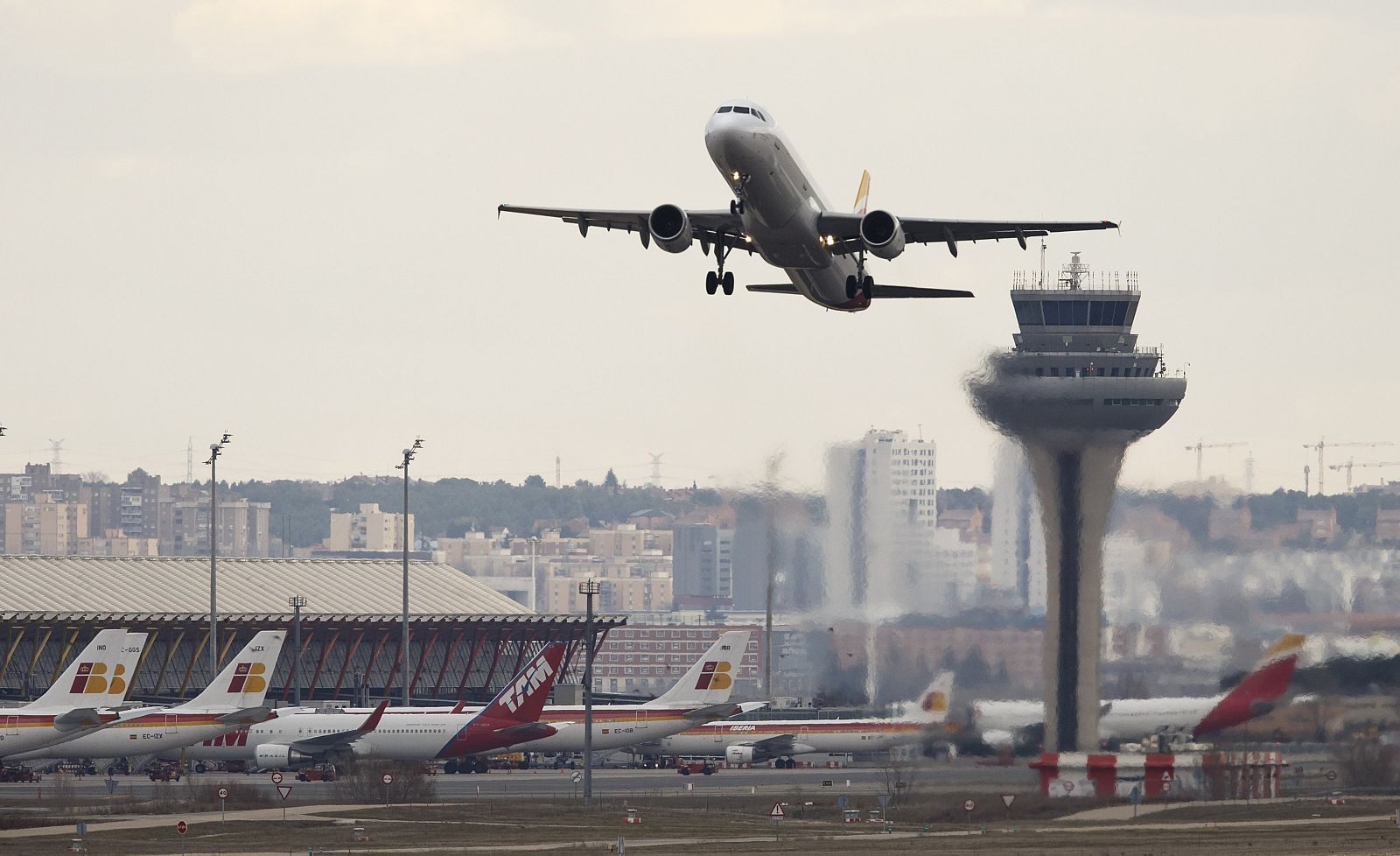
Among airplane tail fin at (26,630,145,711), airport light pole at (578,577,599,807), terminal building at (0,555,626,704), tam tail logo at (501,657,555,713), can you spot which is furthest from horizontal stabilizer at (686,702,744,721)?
terminal building at (0,555,626,704)

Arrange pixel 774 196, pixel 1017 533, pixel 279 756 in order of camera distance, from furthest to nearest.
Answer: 1. pixel 1017 533
2. pixel 279 756
3. pixel 774 196

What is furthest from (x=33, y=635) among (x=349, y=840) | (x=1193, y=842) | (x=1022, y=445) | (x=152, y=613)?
(x=1193, y=842)

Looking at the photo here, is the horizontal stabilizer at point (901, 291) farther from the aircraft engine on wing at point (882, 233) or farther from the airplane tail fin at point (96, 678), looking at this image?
the airplane tail fin at point (96, 678)

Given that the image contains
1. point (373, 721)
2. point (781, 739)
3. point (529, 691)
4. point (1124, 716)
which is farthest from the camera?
point (781, 739)

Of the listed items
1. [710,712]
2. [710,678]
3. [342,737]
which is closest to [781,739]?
[710,678]

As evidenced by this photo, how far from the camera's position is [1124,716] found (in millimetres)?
102375

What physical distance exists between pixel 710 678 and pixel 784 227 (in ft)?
162

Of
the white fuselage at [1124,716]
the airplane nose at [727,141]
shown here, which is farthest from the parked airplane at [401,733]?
the airplane nose at [727,141]

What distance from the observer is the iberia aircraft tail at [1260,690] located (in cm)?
9231

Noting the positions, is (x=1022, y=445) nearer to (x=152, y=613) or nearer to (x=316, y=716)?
(x=316, y=716)

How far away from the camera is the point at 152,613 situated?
14750 cm

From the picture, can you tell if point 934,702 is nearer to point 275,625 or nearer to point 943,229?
point 943,229

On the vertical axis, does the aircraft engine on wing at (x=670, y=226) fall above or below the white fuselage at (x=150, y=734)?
above

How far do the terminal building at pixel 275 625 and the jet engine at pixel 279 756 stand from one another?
3191 cm
